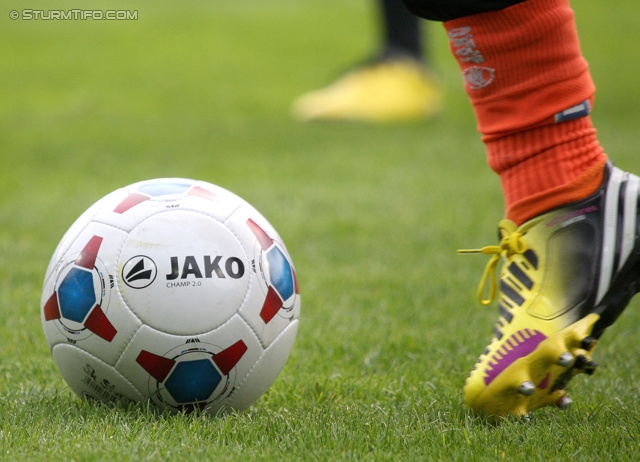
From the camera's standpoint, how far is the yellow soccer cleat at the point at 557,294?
1.95 meters

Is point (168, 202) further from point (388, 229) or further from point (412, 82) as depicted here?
point (412, 82)

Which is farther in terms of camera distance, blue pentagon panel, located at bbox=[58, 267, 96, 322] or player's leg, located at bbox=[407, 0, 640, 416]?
player's leg, located at bbox=[407, 0, 640, 416]

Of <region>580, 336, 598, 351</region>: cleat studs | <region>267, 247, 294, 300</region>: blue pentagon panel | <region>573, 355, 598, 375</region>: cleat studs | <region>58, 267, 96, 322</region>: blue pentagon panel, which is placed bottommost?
<region>573, 355, 598, 375</region>: cleat studs

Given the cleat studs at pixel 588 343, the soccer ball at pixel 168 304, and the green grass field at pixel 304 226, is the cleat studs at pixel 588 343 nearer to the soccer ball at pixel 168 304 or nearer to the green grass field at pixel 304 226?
the green grass field at pixel 304 226

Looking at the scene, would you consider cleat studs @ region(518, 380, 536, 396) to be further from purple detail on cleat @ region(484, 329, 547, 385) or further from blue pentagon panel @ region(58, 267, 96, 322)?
blue pentagon panel @ region(58, 267, 96, 322)

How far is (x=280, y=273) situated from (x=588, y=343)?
736mm

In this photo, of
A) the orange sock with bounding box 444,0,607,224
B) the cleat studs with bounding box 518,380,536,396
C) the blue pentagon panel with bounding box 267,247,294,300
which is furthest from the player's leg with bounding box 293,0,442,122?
the cleat studs with bounding box 518,380,536,396

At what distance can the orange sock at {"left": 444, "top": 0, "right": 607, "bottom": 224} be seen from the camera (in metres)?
2.08

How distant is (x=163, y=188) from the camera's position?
2.08 m

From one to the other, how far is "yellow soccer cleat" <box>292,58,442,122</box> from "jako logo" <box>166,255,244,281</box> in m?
6.48

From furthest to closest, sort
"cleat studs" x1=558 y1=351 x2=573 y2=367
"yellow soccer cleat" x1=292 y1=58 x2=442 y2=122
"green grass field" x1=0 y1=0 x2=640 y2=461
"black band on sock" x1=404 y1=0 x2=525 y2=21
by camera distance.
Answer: "yellow soccer cleat" x1=292 y1=58 x2=442 y2=122
"black band on sock" x1=404 y1=0 x2=525 y2=21
"cleat studs" x1=558 y1=351 x2=573 y2=367
"green grass field" x1=0 y1=0 x2=640 y2=461

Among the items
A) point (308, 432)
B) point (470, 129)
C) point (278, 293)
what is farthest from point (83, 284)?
point (470, 129)

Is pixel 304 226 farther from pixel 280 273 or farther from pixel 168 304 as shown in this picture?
pixel 168 304

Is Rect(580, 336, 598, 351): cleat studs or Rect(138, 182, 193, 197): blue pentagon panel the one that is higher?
Rect(138, 182, 193, 197): blue pentagon panel
